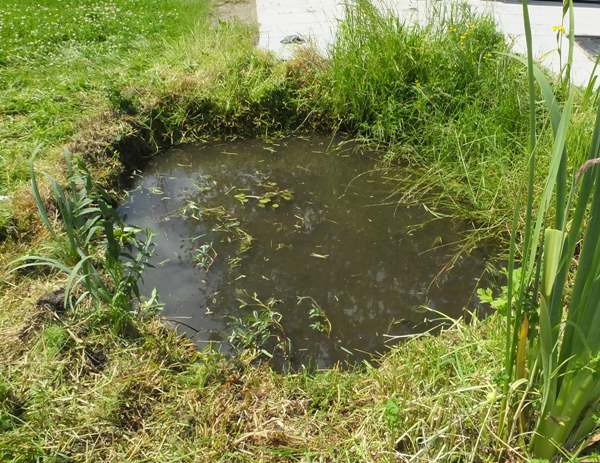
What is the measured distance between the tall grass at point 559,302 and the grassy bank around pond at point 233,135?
17 cm

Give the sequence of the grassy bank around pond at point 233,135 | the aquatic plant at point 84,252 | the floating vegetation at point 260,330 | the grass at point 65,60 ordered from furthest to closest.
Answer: the grass at point 65,60, the floating vegetation at point 260,330, the aquatic plant at point 84,252, the grassy bank around pond at point 233,135

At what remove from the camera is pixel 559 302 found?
5.28ft

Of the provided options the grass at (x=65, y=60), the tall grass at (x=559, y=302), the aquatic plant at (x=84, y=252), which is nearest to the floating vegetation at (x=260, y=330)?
the aquatic plant at (x=84, y=252)

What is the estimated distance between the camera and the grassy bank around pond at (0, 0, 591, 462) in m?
2.11

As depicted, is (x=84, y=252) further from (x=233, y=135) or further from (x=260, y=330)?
(x=233, y=135)

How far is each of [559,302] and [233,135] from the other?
3564mm

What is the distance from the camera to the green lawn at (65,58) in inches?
163

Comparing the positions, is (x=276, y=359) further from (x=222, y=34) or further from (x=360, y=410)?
(x=222, y=34)

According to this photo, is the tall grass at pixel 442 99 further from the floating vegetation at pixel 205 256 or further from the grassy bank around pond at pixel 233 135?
the floating vegetation at pixel 205 256

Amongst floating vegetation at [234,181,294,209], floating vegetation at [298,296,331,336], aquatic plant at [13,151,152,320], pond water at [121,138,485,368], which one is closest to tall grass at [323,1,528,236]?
pond water at [121,138,485,368]

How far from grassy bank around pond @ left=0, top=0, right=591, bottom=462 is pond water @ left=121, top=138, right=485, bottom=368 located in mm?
211

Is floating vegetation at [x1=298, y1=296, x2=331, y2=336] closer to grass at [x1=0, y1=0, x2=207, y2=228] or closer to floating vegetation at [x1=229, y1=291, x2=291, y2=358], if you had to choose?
floating vegetation at [x1=229, y1=291, x2=291, y2=358]

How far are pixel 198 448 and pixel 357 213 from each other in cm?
216

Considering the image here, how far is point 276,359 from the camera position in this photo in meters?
2.78
